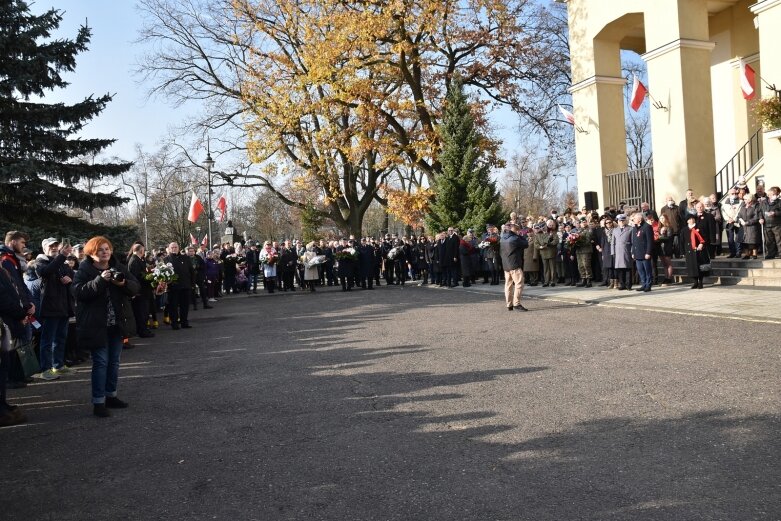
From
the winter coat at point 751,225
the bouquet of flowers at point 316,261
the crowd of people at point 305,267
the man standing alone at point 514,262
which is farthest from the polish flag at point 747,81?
the bouquet of flowers at point 316,261

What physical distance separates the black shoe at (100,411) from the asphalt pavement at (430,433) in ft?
0.28

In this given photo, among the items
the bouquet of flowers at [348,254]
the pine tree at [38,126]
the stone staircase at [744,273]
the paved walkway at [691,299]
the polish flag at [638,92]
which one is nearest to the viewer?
the paved walkway at [691,299]

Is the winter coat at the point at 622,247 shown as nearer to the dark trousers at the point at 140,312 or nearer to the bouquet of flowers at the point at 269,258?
the dark trousers at the point at 140,312

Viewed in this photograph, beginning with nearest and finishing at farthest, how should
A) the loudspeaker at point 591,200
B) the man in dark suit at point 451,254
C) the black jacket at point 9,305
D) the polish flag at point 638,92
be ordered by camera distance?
the black jacket at point 9,305 < the polish flag at point 638,92 < the man in dark suit at point 451,254 < the loudspeaker at point 591,200

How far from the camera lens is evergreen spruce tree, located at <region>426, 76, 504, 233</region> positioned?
26.0m

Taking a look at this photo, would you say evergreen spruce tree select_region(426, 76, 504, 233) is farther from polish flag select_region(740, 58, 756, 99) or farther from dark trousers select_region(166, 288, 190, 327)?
dark trousers select_region(166, 288, 190, 327)

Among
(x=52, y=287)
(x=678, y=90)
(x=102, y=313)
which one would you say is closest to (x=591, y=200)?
(x=678, y=90)

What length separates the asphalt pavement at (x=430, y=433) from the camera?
4.09 m

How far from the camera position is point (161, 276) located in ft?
47.2

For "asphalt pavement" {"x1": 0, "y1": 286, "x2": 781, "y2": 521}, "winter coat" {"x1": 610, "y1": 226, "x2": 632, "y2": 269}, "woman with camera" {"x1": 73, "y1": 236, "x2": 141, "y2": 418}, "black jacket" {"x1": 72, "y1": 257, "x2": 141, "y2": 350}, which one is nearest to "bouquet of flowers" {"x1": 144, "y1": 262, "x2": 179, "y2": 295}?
"asphalt pavement" {"x1": 0, "y1": 286, "x2": 781, "y2": 521}

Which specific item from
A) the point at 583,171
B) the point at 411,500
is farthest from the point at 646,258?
the point at 411,500

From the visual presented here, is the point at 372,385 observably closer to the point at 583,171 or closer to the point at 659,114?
the point at 659,114

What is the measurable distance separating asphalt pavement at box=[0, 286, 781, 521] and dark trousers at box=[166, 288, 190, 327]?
4518 mm

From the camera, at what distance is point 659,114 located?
65.7 feet
